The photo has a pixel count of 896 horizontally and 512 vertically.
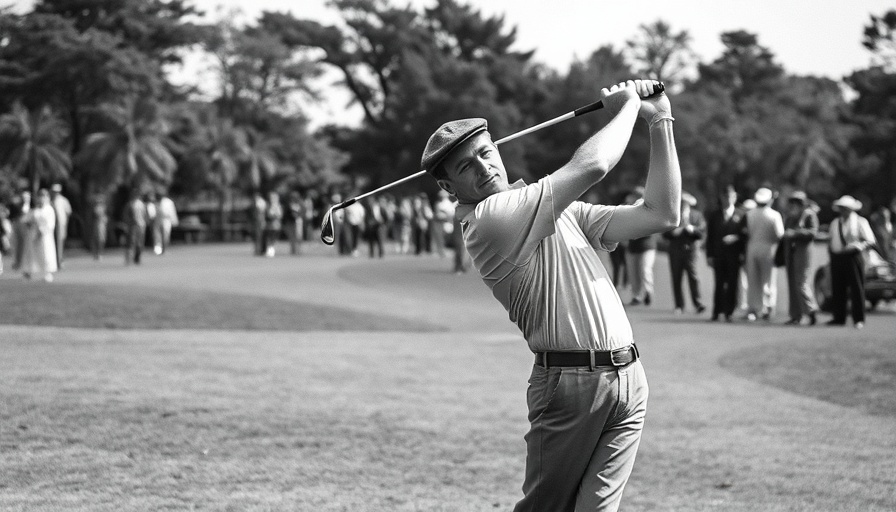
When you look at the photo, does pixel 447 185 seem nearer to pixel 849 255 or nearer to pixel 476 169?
pixel 476 169

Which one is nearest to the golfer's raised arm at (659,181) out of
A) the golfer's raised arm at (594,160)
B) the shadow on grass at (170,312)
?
the golfer's raised arm at (594,160)

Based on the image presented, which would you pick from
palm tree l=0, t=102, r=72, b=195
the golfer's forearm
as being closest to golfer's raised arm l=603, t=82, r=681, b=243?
the golfer's forearm

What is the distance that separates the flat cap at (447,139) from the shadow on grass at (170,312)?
13338 mm

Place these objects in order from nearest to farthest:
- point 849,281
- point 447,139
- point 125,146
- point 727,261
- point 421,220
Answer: point 447,139
point 849,281
point 727,261
point 421,220
point 125,146

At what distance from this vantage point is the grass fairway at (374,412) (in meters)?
6.66

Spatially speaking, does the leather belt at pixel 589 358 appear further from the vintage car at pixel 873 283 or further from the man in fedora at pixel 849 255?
the vintage car at pixel 873 283

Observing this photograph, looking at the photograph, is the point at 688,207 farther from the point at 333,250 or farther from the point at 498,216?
the point at 333,250

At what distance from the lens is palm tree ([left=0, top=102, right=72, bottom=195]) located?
53031mm

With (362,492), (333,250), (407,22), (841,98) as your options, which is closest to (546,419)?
(362,492)

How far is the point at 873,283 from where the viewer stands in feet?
64.3

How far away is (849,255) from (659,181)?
13.7 meters

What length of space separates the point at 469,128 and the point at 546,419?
1.07 meters

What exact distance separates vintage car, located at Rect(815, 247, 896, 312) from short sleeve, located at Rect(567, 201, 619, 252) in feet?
53.7

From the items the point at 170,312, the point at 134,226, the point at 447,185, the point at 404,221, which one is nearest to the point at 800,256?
the point at 170,312
